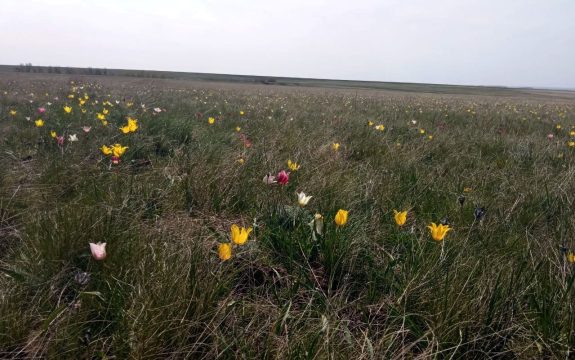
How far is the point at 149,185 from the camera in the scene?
2.84 m

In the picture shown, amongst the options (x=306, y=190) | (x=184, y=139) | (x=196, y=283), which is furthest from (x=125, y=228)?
(x=184, y=139)

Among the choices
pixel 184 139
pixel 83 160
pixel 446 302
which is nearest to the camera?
pixel 446 302

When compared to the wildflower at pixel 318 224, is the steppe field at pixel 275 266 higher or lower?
lower

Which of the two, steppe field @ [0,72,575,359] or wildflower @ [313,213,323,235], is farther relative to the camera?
wildflower @ [313,213,323,235]

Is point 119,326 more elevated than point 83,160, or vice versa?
point 83,160

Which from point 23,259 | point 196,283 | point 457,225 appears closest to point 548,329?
point 457,225

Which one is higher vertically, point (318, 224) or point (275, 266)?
point (318, 224)

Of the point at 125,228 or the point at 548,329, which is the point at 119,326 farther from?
the point at 548,329

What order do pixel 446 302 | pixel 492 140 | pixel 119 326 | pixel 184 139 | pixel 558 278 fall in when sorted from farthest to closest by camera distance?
pixel 492 140, pixel 184 139, pixel 558 278, pixel 446 302, pixel 119 326

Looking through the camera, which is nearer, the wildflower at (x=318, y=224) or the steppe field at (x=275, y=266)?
the steppe field at (x=275, y=266)

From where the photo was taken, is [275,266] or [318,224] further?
[318,224]

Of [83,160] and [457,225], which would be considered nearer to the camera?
[457,225]

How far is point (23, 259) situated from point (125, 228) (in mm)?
470

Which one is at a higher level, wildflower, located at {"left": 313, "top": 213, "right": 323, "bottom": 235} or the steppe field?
wildflower, located at {"left": 313, "top": 213, "right": 323, "bottom": 235}
